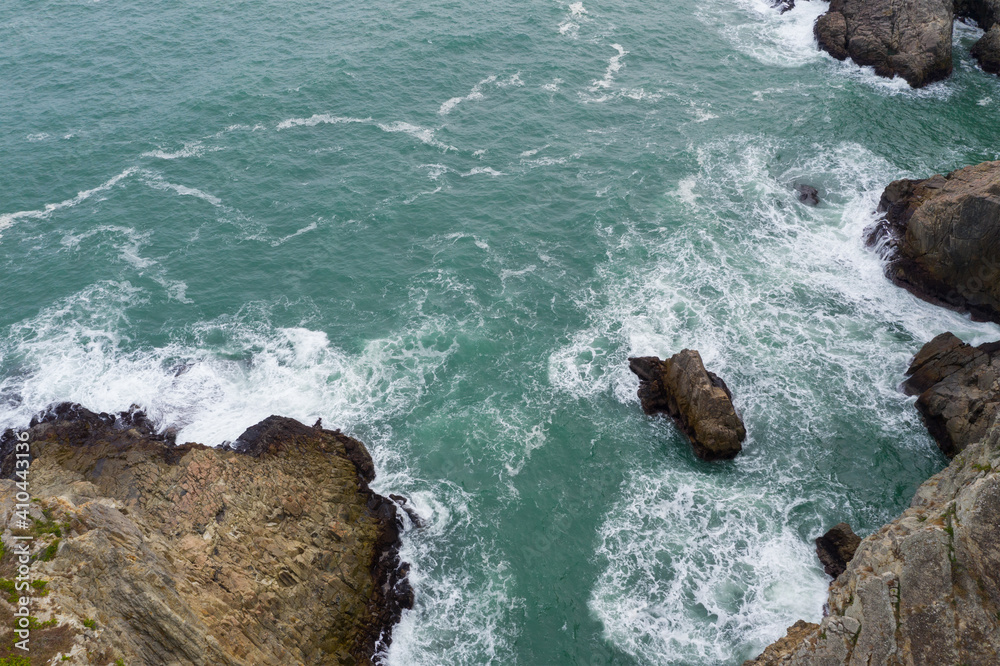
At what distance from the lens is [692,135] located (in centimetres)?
8638

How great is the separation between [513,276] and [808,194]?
1436 inches

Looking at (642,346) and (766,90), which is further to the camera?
(766,90)

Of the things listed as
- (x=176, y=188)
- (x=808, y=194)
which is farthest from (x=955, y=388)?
(x=176, y=188)

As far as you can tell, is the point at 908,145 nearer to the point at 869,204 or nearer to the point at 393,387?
the point at 869,204

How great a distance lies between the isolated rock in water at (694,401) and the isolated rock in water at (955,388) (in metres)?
16.0

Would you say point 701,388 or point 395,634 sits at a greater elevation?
point 701,388

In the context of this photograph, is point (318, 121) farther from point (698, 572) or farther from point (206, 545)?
point (698, 572)

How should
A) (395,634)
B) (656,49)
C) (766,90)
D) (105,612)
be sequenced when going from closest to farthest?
(105,612)
(395,634)
(766,90)
(656,49)

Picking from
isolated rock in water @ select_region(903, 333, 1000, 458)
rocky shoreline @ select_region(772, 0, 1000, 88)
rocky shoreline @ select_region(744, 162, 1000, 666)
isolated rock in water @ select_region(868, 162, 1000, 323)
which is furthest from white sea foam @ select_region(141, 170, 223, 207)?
rocky shoreline @ select_region(772, 0, 1000, 88)

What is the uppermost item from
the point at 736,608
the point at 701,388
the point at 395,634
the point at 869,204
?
the point at 869,204

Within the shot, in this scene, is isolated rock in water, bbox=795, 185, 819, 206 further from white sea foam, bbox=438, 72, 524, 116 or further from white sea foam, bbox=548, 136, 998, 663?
white sea foam, bbox=438, 72, 524, 116

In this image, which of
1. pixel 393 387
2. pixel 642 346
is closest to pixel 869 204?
pixel 642 346

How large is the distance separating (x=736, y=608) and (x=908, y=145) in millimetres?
65044

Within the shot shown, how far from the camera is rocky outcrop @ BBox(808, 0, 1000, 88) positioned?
90312 mm
